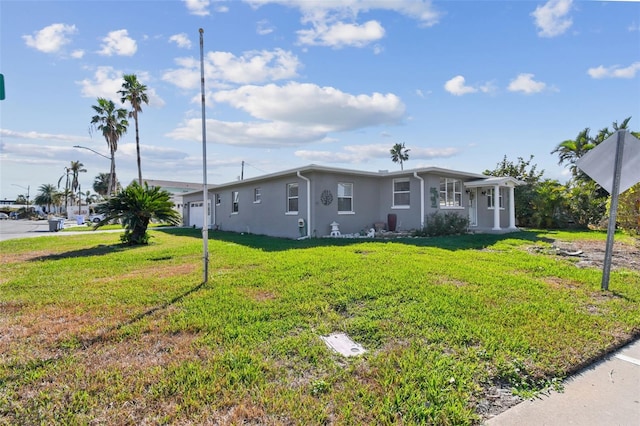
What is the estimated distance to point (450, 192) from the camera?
16.5 metres

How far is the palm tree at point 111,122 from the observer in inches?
1217

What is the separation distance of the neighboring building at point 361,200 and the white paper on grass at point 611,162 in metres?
8.38

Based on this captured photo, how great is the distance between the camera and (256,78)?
10.0m

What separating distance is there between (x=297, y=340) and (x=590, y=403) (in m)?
2.57

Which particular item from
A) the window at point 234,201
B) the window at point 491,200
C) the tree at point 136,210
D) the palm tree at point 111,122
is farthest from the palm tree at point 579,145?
the palm tree at point 111,122

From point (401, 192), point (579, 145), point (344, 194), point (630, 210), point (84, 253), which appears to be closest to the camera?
point (630, 210)

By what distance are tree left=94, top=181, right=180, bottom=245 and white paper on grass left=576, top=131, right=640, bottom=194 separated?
1264 cm

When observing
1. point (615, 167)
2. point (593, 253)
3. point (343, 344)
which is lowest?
point (343, 344)

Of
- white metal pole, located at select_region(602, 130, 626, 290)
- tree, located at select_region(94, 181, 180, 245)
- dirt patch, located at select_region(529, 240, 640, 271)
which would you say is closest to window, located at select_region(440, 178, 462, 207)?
dirt patch, located at select_region(529, 240, 640, 271)

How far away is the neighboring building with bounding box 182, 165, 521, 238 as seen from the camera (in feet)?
46.6

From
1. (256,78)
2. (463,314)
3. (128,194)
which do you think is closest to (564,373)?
(463,314)

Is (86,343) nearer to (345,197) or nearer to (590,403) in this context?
(590,403)

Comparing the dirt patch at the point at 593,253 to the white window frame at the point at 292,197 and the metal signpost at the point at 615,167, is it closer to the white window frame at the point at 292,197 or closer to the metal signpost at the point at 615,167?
the metal signpost at the point at 615,167

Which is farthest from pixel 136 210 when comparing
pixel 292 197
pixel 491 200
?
pixel 491 200
